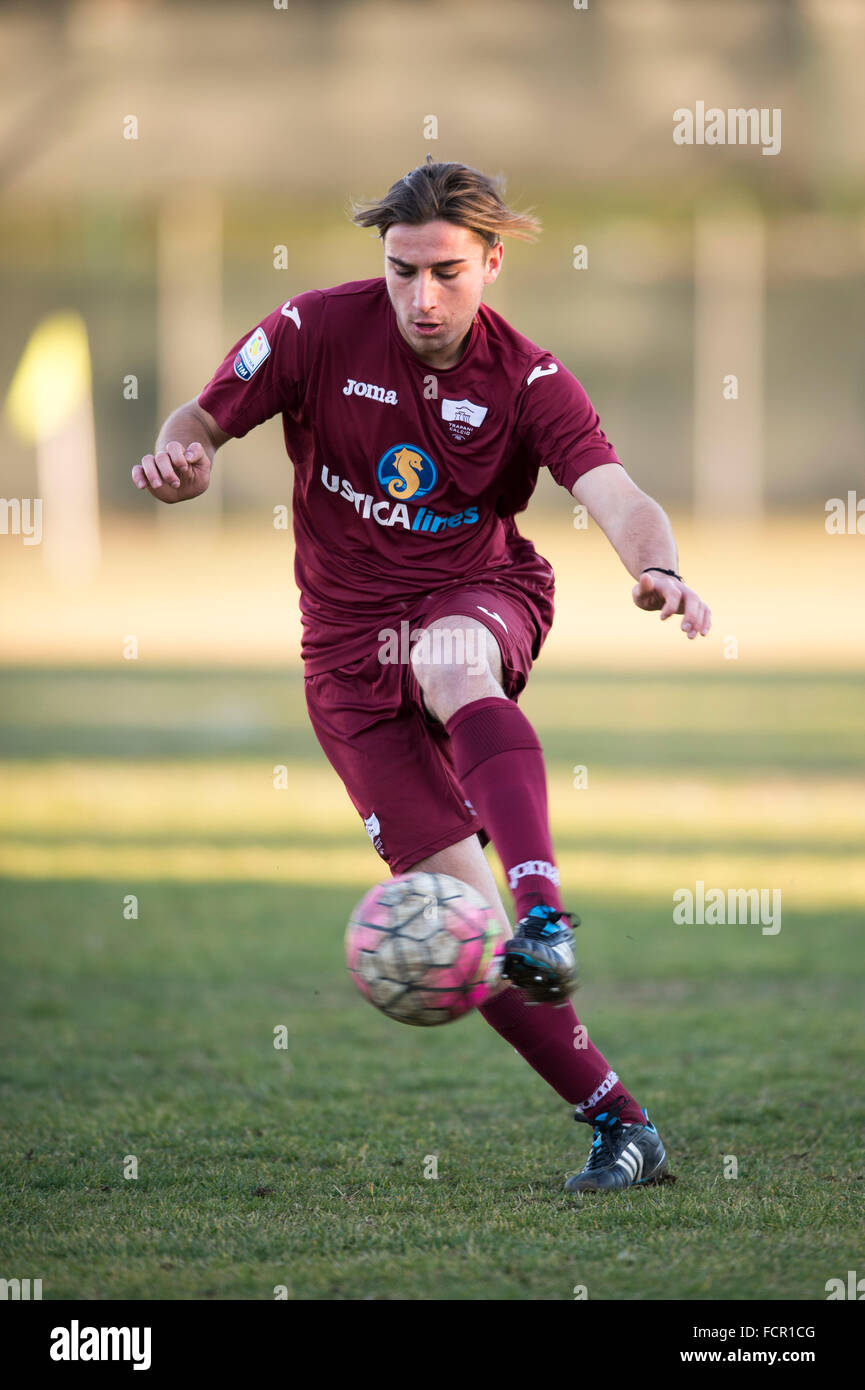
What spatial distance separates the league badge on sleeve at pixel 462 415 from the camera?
12.9 ft

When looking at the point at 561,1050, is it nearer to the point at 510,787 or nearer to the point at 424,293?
the point at 510,787

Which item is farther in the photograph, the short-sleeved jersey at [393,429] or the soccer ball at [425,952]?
the short-sleeved jersey at [393,429]

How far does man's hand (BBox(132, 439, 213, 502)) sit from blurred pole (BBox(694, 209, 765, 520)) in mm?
26374

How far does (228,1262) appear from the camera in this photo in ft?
11.2

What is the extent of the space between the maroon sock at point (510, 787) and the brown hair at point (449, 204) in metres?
1.10

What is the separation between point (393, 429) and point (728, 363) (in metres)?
27.3

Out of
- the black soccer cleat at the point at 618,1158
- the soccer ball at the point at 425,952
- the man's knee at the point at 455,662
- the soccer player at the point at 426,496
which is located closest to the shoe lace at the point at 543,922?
the soccer ball at the point at 425,952

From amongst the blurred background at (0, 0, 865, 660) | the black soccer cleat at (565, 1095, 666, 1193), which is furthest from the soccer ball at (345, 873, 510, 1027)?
the blurred background at (0, 0, 865, 660)

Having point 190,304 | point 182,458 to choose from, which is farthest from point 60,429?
point 182,458

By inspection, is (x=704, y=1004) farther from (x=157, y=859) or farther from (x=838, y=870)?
(x=157, y=859)

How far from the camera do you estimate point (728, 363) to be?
30141 millimetres

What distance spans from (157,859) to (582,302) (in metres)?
23.9

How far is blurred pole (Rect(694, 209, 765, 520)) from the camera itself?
Answer: 2956 centimetres

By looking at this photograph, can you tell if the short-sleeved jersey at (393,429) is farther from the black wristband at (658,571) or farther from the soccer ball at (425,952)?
the soccer ball at (425,952)
